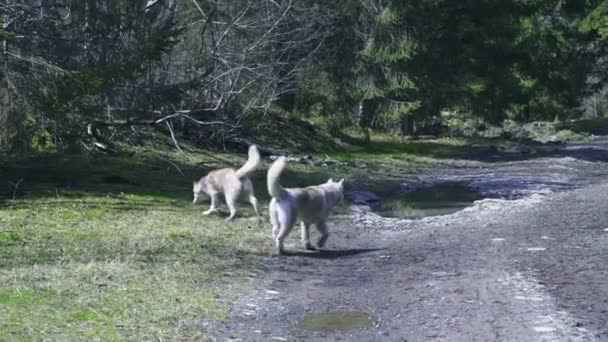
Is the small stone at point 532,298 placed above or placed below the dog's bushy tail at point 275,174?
below

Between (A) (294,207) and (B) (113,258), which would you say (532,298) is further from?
(B) (113,258)

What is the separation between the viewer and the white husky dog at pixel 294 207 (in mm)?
15586

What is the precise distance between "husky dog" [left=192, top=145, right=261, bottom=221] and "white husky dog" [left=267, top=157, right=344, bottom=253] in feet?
7.12

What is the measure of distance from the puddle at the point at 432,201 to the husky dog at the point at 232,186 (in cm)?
394

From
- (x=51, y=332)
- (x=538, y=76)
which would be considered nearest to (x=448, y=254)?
(x=51, y=332)

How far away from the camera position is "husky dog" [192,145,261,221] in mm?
19587

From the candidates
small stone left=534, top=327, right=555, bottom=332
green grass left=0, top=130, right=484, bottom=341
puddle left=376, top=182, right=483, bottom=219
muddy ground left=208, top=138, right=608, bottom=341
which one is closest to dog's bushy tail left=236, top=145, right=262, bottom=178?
green grass left=0, top=130, right=484, bottom=341

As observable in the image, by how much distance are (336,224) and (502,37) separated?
2650 cm

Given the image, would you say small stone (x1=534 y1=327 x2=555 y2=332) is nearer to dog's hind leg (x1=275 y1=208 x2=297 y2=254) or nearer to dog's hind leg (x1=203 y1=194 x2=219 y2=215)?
dog's hind leg (x1=275 y1=208 x2=297 y2=254)

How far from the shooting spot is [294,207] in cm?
1616

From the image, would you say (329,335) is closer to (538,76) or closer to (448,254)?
(448,254)

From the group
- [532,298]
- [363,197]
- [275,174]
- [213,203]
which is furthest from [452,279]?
[363,197]

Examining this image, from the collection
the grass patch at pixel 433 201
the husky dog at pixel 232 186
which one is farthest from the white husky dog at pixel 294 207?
the grass patch at pixel 433 201

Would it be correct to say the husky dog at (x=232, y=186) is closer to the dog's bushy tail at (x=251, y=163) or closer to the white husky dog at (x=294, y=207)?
the dog's bushy tail at (x=251, y=163)
